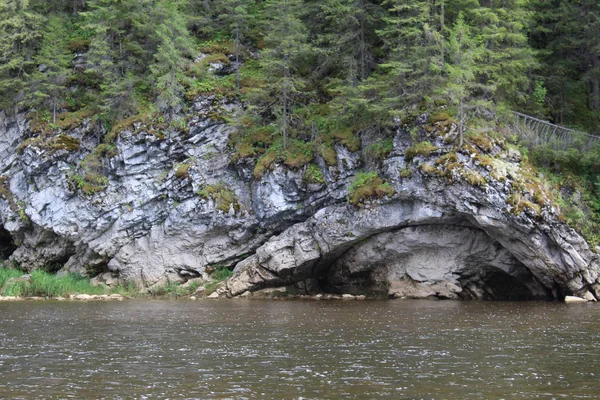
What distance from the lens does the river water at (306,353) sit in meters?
12.8

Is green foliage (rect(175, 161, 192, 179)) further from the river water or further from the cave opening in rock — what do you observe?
the cave opening in rock

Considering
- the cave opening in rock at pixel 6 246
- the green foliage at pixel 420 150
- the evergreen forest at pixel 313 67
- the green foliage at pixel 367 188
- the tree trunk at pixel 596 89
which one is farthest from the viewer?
the cave opening in rock at pixel 6 246

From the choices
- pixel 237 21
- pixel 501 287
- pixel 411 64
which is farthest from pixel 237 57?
pixel 501 287

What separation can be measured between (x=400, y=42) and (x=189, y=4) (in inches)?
710

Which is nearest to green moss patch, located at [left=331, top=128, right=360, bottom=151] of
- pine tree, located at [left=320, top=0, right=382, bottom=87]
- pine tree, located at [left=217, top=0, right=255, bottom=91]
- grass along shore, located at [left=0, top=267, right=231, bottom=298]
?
pine tree, located at [left=320, top=0, right=382, bottom=87]

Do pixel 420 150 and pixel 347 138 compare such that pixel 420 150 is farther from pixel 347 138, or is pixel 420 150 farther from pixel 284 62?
pixel 284 62

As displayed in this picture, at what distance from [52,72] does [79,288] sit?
14502mm

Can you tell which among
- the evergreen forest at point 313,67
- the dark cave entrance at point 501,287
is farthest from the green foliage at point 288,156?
the dark cave entrance at point 501,287

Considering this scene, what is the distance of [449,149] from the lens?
30.2m

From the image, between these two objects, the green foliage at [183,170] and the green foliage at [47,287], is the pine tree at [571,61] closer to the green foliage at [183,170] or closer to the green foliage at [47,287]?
the green foliage at [183,170]

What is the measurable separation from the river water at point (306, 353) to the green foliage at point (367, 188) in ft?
20.7

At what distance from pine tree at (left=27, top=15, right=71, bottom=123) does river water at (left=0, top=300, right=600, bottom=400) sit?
18.2m

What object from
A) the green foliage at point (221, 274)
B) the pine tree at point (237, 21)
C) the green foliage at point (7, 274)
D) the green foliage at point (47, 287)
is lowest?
the green foliage at point (47, 287)

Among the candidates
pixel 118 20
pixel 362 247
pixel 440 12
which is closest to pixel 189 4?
pixel 118 20
